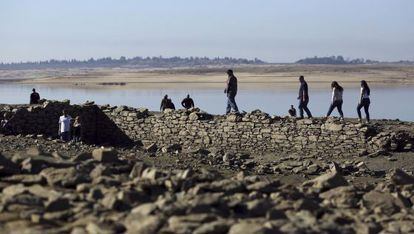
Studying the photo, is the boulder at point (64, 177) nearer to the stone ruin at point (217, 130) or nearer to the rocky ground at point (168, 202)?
the rocky ground at point (168, 202)

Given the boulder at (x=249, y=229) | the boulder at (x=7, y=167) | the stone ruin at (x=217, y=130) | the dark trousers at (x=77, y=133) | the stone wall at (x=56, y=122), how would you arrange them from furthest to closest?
the stone wall at (x=56, y=122), the dark trousers at (x=77, y=133), the stone ruin at (x=217, y=130), the boulder at (x=7, y=167), the boulder at (x=249, y=229)

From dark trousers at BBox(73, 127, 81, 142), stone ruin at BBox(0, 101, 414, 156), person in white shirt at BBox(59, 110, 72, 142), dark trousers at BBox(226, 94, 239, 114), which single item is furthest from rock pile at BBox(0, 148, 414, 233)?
dark trousers at BBox(226, 94, 239, 114)

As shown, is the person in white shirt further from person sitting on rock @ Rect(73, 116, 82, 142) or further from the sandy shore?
the sandy shore

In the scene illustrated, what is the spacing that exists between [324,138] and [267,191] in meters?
10.1

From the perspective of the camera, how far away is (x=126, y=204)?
777cm

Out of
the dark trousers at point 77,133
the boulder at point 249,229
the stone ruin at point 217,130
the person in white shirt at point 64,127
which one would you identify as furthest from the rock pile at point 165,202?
the dark trousers at point 77,133

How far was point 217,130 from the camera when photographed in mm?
20500

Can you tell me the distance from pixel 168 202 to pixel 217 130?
42.3 ft

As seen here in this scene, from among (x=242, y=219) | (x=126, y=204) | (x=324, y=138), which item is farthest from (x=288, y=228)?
(x=324, y=138)

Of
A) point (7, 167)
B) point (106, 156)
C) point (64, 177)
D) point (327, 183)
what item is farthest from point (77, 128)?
point (64, 177)

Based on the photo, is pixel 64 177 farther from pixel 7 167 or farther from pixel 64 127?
pixel 64 127

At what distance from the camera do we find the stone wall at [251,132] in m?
18.5

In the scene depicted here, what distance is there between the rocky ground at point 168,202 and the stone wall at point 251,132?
701 cm

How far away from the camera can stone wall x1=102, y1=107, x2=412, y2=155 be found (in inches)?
728
